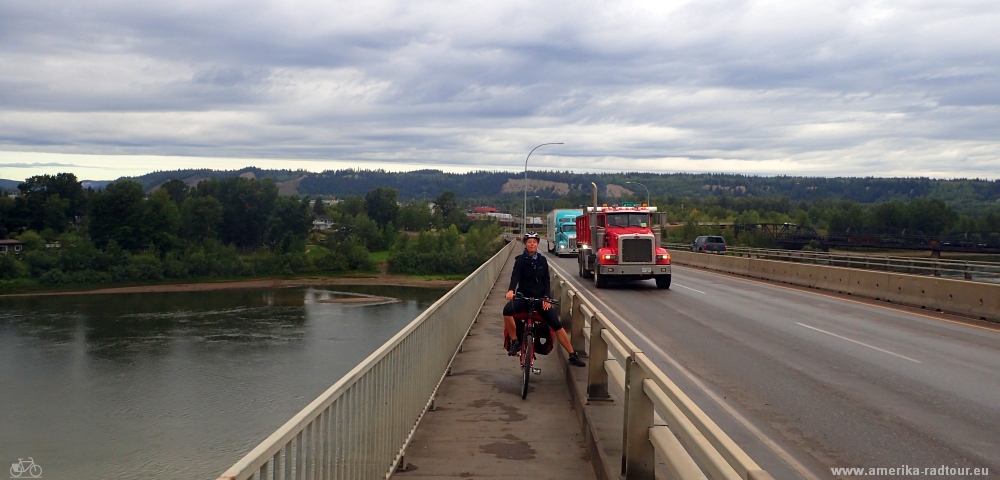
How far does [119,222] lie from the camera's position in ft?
436

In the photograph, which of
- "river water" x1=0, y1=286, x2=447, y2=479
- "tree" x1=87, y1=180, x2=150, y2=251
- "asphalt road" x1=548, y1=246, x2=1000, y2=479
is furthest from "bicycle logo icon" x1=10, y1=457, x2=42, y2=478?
"tree" x1=87, y1=180, x2=150, y2=251

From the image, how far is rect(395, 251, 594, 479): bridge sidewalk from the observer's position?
680 cm

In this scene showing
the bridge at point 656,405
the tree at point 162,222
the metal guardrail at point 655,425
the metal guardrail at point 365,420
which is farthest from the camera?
the tree at point 162,222

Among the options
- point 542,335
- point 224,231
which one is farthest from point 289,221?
point 542,335

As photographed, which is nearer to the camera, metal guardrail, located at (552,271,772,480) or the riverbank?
metal guardrail, located at (552,271,772,480)

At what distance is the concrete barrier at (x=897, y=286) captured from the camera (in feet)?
59.7

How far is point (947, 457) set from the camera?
22.8 ft

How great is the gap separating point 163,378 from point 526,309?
4491 cm

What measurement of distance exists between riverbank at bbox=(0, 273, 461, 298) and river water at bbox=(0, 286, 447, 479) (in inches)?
797

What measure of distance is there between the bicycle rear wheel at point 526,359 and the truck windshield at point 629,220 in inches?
742

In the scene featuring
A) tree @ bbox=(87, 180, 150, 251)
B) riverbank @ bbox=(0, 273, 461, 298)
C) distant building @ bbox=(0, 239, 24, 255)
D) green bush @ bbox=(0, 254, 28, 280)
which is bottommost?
riverbank @ bbox=(0, 273, 461, 298)

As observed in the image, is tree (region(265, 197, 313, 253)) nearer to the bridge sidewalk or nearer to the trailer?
the trailer

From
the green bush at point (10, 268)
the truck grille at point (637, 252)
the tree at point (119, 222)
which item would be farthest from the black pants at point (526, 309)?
the tree at point (119, 222)

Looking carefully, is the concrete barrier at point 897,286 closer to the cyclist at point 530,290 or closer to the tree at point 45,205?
the cyclist at point 530,290
